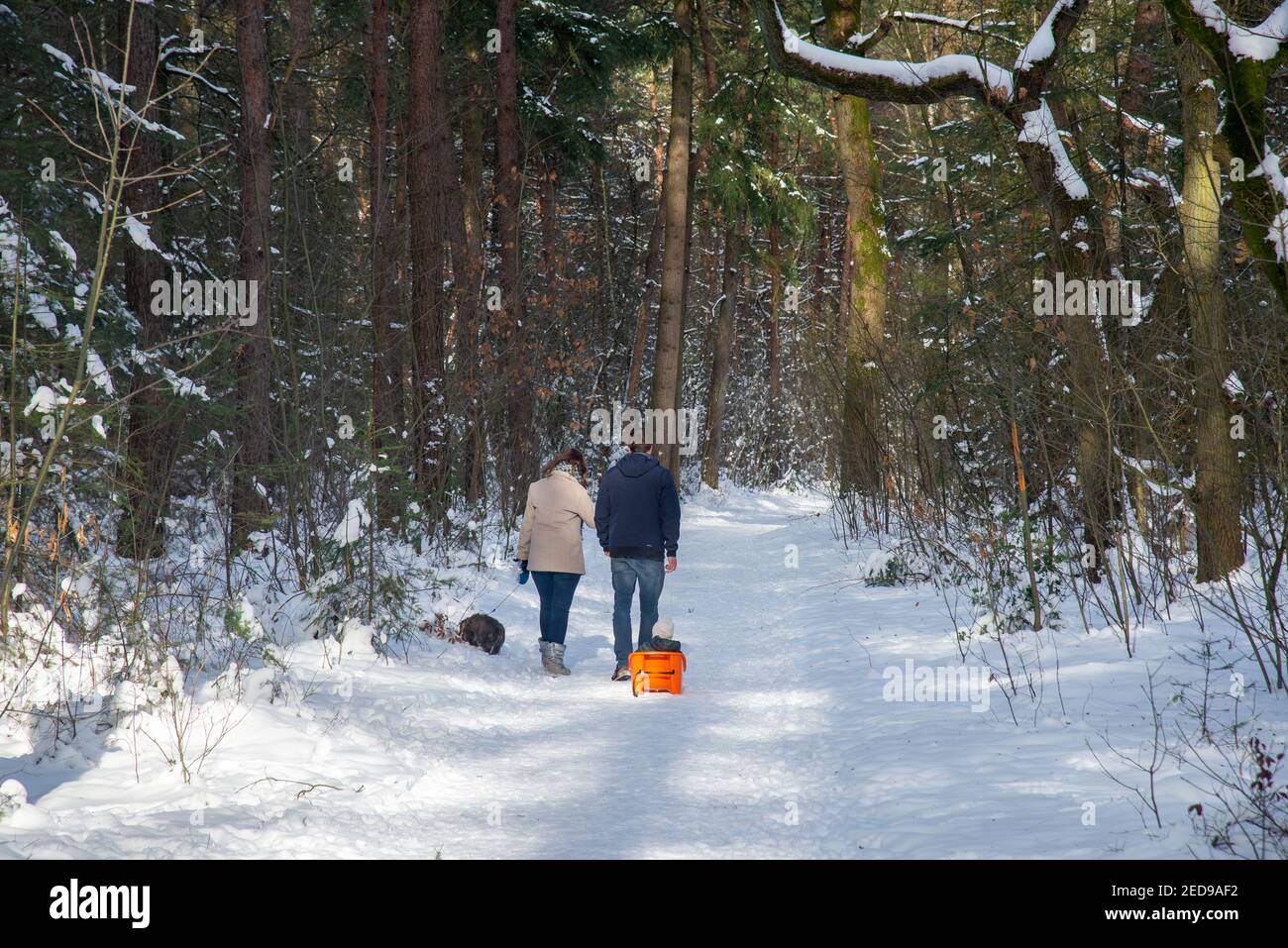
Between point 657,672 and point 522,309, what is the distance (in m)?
10.7

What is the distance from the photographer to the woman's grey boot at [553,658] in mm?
8898

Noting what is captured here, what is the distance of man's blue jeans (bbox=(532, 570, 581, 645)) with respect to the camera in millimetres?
9055

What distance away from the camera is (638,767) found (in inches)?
233

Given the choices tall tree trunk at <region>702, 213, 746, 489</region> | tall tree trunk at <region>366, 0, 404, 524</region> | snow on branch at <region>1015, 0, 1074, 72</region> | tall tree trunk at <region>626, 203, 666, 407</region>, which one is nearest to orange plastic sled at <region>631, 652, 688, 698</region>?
tall tree trunk at <region>366, 0, 404, 524</region>

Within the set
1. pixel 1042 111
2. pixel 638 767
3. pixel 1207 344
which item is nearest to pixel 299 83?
pixel 1042 111

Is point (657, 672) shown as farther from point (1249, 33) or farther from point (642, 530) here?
point (1249, 33)

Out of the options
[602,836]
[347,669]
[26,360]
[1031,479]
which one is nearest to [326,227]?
[26,360]

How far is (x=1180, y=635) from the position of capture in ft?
23.8

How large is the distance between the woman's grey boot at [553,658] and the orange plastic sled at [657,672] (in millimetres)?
1142

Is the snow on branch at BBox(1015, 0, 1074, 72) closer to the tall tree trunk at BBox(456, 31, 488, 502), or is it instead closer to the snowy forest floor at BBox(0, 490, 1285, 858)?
the snowy forest floor at BBox(0, 490, 1285, 858)

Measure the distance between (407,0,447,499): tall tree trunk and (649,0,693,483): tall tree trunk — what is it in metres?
6.99

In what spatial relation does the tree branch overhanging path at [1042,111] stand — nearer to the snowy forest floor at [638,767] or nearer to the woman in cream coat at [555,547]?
the snowy forest floor at [638,767]

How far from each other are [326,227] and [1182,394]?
1151 cm
